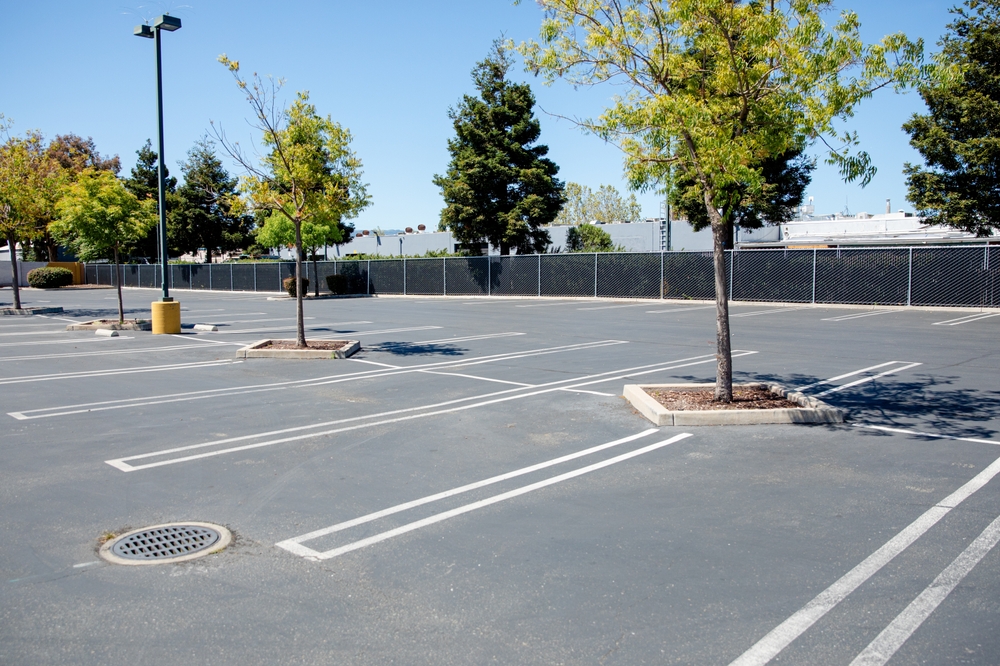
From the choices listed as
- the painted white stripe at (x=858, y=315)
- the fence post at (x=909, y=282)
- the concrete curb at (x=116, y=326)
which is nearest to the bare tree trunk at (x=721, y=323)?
the painted white stripe at (x=858, y=315)

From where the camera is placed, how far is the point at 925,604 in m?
4.15

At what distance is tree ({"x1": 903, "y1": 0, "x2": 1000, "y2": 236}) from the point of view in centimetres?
3095

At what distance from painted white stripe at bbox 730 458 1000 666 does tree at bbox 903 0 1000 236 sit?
30152 millimetres

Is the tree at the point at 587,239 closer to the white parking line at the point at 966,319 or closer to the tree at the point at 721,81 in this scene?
the white parking line at the point at 966,319

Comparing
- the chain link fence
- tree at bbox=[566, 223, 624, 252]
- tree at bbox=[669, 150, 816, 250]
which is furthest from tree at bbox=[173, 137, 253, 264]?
tree at bbox=[669, 150, 816, 250]

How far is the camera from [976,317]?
2266cm

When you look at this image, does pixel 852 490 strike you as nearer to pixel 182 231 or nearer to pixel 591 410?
pixel 591 410

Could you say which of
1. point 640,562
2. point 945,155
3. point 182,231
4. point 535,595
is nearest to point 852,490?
point 640,562

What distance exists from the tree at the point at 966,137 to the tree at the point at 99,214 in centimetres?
2947

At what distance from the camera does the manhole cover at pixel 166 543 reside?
15.9 feet

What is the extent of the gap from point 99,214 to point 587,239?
1353 inches

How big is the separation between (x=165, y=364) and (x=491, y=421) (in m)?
7.67

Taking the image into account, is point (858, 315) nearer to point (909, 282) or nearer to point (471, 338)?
point (909, 282)

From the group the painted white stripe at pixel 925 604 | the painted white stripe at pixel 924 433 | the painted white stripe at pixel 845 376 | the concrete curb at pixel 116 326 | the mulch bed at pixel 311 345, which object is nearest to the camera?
the painted white stripe at pixel 925 604
